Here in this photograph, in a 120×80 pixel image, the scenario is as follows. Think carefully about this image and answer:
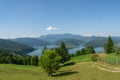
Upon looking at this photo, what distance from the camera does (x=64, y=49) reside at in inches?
3401

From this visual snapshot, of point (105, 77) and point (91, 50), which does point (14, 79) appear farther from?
point (91, 50)

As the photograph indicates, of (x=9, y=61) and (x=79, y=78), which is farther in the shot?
(x=9, y=61)

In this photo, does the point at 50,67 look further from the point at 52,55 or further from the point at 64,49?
the point at 64,49

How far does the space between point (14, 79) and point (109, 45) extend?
218ft

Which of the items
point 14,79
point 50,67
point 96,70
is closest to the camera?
point 14,79

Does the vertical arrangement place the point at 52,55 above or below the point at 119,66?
above

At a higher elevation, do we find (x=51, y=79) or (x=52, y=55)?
(x=52, y=55)

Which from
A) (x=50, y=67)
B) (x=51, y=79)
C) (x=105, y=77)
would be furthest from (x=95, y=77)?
(x=50, y=67)

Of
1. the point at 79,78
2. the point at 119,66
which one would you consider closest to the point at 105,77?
the point at 79,78

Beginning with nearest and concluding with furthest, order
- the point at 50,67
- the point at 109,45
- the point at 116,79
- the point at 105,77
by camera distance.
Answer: the point at 116,79, the point at 105,77, the point at 50,67, the point at 109,45

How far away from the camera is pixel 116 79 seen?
42.7 meters

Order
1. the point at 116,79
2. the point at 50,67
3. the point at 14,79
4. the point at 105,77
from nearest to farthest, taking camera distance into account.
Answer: the point at 116,79
the point at 105,77
the point at 14,79
the point at 50,67

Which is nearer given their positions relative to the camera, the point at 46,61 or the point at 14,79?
the point at 14,79

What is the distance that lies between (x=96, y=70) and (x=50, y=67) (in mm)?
13787
